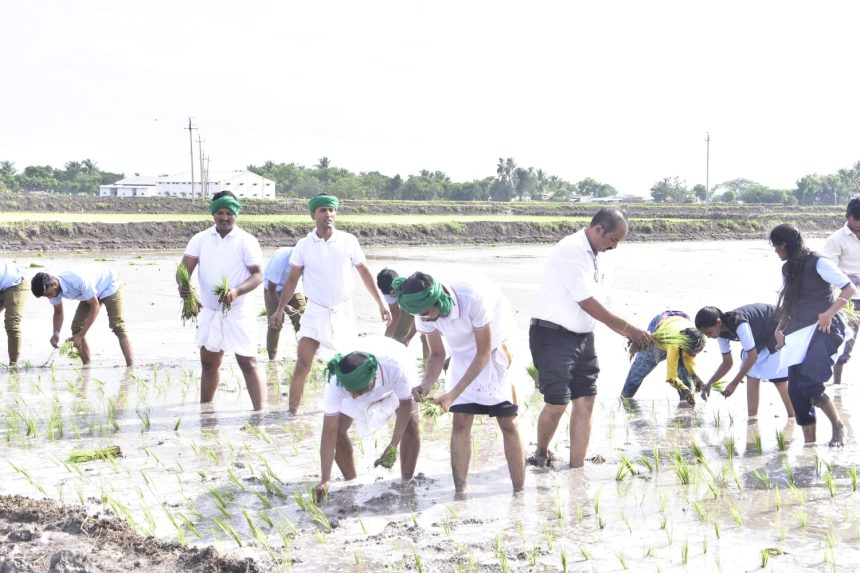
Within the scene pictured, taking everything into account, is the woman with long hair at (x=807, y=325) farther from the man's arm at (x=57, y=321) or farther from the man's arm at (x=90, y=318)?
the man's arm at (x=57, y=321)

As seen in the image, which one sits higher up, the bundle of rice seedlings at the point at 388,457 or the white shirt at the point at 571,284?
the white shirt at the point at 571,284

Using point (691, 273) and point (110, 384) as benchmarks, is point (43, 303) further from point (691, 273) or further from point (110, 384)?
point (691, 273)

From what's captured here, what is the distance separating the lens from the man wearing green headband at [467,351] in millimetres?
5047

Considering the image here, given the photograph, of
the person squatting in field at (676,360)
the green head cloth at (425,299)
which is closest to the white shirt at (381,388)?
the green head cloth at (425,299)

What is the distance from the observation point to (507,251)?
3578 centimetres

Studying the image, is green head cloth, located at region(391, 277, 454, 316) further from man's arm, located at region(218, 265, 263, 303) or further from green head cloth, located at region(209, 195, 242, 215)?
green head cloth, located at region(209, 195, 242, 215)

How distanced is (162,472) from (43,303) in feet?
35.9

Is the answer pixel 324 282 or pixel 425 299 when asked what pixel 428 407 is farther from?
pixel 324 282

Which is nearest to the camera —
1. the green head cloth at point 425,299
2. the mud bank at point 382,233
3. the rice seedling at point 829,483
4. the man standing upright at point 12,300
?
the green head cloth at point 425,299

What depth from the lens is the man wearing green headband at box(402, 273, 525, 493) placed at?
5.05 m

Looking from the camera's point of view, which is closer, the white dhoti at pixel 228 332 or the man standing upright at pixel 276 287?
the white dhoti at pixel 228 332

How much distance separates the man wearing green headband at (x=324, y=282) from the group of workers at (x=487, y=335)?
1cm

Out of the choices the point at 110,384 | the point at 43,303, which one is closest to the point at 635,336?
the point at 110,384

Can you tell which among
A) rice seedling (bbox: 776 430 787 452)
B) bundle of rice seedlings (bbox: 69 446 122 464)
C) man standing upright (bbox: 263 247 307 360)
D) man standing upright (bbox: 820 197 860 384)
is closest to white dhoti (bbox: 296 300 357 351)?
bundle of rice seedlings (bbox: 69 446 122 464)
